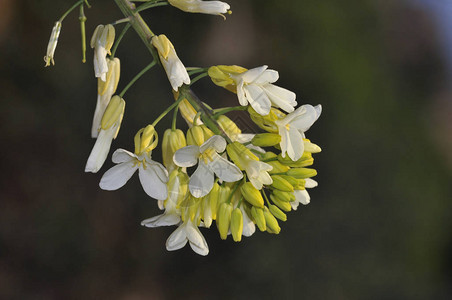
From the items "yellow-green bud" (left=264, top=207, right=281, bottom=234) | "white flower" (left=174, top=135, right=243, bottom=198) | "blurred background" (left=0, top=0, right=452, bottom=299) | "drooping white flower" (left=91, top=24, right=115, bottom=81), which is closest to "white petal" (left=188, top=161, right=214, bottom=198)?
"white flower" (left=174, top=135, right=243, bottom=198)

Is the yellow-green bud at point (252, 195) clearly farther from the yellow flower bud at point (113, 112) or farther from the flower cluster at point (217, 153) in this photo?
the yellow flower bud at point (113, 112)

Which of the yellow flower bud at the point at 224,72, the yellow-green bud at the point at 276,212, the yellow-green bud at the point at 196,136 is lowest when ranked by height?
the yellow-green bud at the point at 276,212

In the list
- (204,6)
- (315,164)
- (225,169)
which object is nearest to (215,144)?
(225,169)

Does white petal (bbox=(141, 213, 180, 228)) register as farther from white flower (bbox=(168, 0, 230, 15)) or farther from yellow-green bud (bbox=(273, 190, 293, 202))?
white flower (bbox=(168, 0, 230, 15))

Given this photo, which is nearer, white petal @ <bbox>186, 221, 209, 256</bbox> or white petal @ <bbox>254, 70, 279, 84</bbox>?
white petal @ <bbox>254, 70, 279, 84</bbox>

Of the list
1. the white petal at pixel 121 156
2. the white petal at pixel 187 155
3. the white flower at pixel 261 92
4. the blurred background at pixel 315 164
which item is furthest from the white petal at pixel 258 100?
the blurred background at pixel 315 164

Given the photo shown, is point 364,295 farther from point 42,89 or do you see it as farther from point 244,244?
point 42,89
